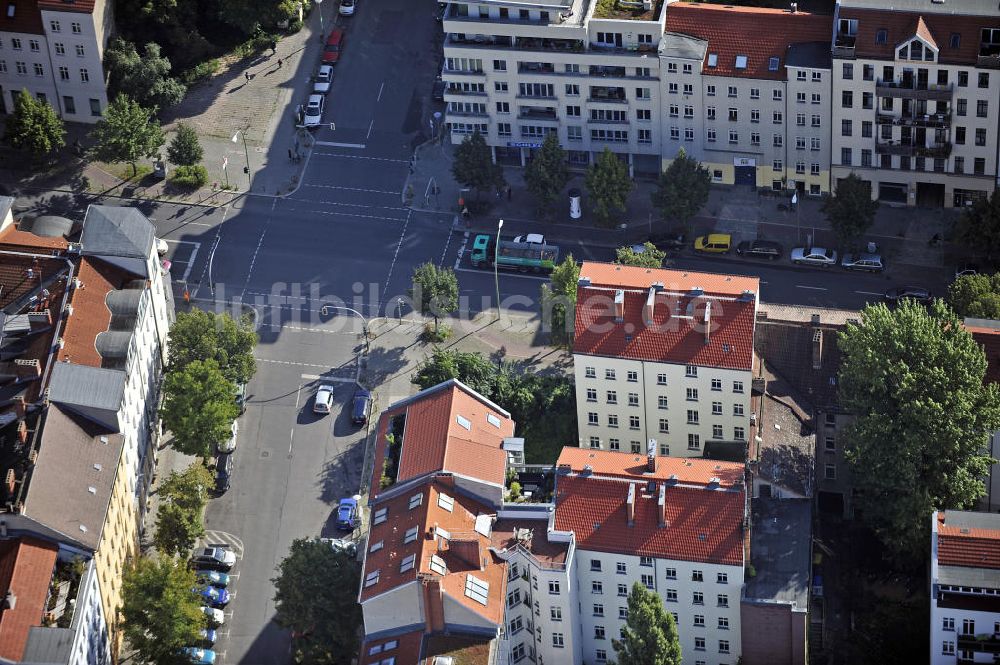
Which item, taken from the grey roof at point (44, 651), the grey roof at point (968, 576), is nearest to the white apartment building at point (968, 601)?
the grey roof at point (968, 576)

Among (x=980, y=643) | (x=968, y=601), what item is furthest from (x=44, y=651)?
(x=980, y=643)

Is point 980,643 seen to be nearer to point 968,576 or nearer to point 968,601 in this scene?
point 968,601

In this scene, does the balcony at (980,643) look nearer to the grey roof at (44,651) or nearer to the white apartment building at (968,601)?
the white apartment building at (968,601)

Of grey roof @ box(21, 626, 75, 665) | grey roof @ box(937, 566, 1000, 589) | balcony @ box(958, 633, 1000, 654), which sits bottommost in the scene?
balcony @ box(958, 633, 1000, 654)

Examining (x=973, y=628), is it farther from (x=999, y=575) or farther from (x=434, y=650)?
(x=434, y=650)

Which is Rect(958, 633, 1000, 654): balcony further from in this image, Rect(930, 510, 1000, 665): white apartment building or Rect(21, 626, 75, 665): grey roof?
Rect(21, 626, 75, 665): grey roof

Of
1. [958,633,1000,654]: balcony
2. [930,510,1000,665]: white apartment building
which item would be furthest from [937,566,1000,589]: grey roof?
[958,633,1000,654]: balcony
